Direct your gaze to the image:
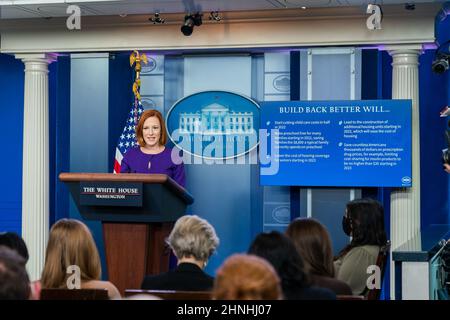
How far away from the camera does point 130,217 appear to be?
17.5 feet

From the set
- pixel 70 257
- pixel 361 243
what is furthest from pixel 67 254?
pixel 361 243

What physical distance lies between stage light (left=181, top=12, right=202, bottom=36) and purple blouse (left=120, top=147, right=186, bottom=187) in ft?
4.06

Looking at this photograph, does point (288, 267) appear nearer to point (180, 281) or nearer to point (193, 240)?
point (180, 281)

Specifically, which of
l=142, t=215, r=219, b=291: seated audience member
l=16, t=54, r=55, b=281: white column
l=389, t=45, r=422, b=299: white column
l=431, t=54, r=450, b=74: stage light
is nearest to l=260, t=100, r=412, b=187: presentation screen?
l=389, t=45, r=422, b=299: white column

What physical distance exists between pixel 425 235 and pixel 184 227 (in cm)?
312

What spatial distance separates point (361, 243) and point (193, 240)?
1.32m

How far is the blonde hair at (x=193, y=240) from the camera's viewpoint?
3924 mm

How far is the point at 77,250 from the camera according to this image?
12.5 feet

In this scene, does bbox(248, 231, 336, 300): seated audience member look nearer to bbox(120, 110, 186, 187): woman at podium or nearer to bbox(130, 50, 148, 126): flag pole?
bbox(120, 110, 186, 187): woman at podium

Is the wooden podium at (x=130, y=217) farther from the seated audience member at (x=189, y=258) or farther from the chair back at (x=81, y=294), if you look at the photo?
the chair back at (x=81, y=294)
